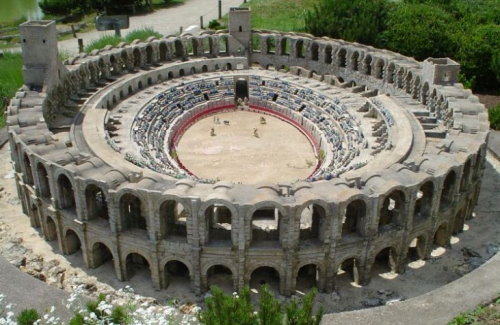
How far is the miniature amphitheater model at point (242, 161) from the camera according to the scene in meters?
27.6

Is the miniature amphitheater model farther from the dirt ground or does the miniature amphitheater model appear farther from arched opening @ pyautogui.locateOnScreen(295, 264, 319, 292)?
the dirt ground

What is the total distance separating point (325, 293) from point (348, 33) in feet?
128

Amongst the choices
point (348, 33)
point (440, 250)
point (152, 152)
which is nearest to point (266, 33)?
point (348, 33)

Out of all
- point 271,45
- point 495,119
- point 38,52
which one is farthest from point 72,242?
point 271,45

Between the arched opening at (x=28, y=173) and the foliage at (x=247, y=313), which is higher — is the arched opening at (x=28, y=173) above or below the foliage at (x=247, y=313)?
below

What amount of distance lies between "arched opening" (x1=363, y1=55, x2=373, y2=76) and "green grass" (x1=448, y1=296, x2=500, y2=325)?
32215 mm

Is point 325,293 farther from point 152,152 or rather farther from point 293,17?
point 293,17

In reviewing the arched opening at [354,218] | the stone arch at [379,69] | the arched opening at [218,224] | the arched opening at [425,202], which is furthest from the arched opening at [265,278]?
the stone arch at [379,69]

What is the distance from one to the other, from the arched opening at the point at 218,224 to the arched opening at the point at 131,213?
3619mm

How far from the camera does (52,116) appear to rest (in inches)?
1604

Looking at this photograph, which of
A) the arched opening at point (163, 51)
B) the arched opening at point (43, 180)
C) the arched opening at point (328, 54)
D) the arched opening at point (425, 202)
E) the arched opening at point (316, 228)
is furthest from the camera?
the arched opening at point (163, 51)

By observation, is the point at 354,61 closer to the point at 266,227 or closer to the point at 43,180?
the point at 266,227

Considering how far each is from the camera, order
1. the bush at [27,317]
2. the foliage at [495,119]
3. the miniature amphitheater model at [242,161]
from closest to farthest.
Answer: the bush at [27,317] < the miniature amphitheater model at [242,161] < the foliage at [495,119]

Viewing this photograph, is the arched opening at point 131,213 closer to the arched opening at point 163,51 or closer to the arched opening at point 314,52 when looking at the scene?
the arched opening at point 163,51
